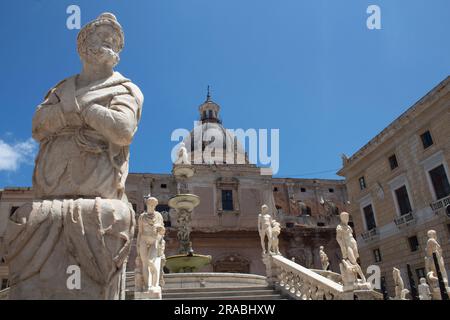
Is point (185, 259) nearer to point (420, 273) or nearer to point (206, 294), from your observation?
point (206, 294)

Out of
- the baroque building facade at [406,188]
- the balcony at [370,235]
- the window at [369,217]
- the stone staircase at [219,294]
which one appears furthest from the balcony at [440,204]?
the stone staircase at [219,294]

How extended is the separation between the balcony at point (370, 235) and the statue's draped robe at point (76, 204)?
89.6 ft

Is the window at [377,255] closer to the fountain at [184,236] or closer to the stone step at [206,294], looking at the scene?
the fountain at [184,236]

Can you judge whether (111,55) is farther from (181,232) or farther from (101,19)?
(181,232)

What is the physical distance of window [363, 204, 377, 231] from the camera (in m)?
28.0

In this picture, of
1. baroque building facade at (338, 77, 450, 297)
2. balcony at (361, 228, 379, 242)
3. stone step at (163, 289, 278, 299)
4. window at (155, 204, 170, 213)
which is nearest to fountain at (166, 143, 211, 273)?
stone step at (163, 289, 278, 299)

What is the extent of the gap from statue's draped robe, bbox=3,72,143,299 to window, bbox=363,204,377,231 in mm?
28072

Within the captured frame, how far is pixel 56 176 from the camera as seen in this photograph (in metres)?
2.41

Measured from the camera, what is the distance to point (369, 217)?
28.5 m

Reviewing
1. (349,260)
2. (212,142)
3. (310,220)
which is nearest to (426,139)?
(310,220)

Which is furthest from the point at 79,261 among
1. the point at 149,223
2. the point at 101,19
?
the point at 149,223

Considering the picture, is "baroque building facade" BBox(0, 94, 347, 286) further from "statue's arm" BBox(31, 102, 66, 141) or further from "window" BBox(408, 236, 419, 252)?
"statue's arm" BBox(31, 102, 66, 141)

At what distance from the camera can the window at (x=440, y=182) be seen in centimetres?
2156

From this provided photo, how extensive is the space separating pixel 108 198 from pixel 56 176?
1.15ft
